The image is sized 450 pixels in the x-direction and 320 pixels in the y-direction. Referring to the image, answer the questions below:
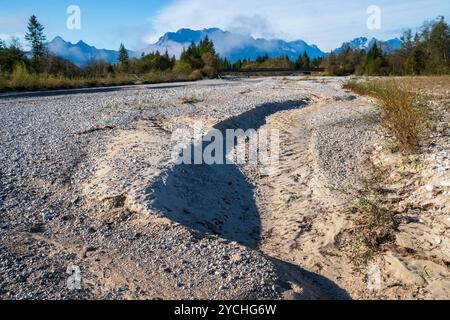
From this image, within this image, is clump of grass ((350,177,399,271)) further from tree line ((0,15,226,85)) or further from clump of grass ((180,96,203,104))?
tree line ((0,15,226,85))

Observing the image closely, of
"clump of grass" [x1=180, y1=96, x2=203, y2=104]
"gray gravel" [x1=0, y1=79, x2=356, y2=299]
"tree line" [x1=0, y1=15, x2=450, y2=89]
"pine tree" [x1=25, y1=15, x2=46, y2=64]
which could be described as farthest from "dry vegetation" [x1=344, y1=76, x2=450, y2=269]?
"pine tree" [x1=25, y1=15, x2=46, y2=64]

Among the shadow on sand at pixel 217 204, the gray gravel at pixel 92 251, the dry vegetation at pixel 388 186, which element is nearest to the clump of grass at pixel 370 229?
the dry vegetation at pixel 388 186

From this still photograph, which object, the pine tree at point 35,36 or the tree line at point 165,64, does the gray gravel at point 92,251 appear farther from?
the pine tree at point 35,36

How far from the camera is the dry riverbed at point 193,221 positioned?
12.3 ft

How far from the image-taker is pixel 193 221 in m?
5.05

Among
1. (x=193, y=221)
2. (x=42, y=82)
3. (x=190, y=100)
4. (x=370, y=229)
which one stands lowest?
(x=370, y=229)

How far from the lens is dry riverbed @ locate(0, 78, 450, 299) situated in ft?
12.3

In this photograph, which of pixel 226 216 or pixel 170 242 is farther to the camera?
pixel 226 216

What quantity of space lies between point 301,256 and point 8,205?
335cm

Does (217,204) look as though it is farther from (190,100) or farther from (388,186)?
(190,100)

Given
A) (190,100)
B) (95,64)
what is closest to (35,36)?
(95,64)

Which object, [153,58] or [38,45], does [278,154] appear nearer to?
[38,45]

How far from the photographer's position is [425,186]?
19.3 feet

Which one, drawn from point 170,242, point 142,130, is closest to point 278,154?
point 142,130
